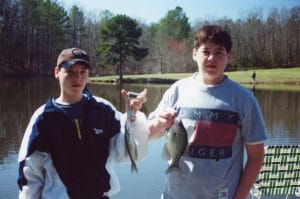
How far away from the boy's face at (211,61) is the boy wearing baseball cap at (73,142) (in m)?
0.46

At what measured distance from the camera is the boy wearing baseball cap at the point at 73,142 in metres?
2.78

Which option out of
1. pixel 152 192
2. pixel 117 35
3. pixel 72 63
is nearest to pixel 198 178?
pixel 72 63

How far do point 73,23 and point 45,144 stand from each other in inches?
2589

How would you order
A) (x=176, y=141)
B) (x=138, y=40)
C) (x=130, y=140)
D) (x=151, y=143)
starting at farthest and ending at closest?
(x=138, y=40), (x=151, y=143), (x=130, y=140), (x=176, y=141)

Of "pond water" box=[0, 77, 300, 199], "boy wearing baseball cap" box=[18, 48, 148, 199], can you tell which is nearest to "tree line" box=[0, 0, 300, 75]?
"pond water" box=[0, 77, 300, 199]

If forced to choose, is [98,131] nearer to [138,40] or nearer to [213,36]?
[213,36]

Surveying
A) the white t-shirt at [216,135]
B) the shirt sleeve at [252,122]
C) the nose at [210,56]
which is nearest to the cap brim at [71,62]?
the white t-shirt at [216,135]

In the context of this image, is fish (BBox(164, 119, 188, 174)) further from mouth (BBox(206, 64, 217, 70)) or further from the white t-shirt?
mouth (BBox(206, 64, 217, 70))

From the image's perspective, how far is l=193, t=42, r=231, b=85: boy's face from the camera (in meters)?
2.73

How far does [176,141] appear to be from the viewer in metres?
2.62

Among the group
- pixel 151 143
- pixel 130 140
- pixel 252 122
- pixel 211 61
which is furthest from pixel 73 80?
pixel 151 143

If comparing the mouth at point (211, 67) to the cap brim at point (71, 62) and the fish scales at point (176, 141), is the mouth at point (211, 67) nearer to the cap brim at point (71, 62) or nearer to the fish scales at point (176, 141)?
the fish scales at point (176, 141)

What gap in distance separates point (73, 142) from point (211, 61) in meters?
1.01

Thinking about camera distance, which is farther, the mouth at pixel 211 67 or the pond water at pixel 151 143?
the pond water at pixel 151 143
